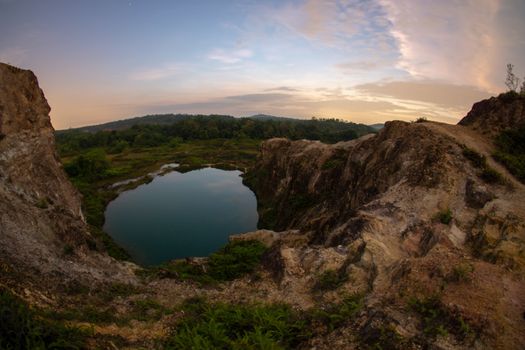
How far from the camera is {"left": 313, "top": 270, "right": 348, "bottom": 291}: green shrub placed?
51.7 ft

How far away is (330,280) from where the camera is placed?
53.1 feet

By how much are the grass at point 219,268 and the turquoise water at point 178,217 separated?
1510 cm

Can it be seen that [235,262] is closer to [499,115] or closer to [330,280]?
[330,280]

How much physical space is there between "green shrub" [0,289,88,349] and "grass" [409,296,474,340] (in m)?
10.4

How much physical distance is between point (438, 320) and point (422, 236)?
9.04 metres

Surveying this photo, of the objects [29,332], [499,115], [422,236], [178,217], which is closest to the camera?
[29,332]

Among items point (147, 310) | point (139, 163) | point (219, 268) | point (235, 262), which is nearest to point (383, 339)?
point (147, 310)

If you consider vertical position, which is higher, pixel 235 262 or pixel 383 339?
pixel 383 339

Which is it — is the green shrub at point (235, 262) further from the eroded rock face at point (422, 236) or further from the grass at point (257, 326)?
the grass at point (257, 326)

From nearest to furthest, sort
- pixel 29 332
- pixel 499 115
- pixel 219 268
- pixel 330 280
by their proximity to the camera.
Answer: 1. pixel 29 332
2. pixel 330 280
3. pixel 219 268
4. pixel 499 115

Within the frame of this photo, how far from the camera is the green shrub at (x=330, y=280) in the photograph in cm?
1577

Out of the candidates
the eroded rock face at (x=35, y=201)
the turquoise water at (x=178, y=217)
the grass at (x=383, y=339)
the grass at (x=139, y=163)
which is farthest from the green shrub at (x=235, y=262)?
the turquoise water at (x=178, y=217)

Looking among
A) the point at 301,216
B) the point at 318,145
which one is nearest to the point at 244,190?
the point at 318,145

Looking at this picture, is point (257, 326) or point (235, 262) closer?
point (257, 326)
